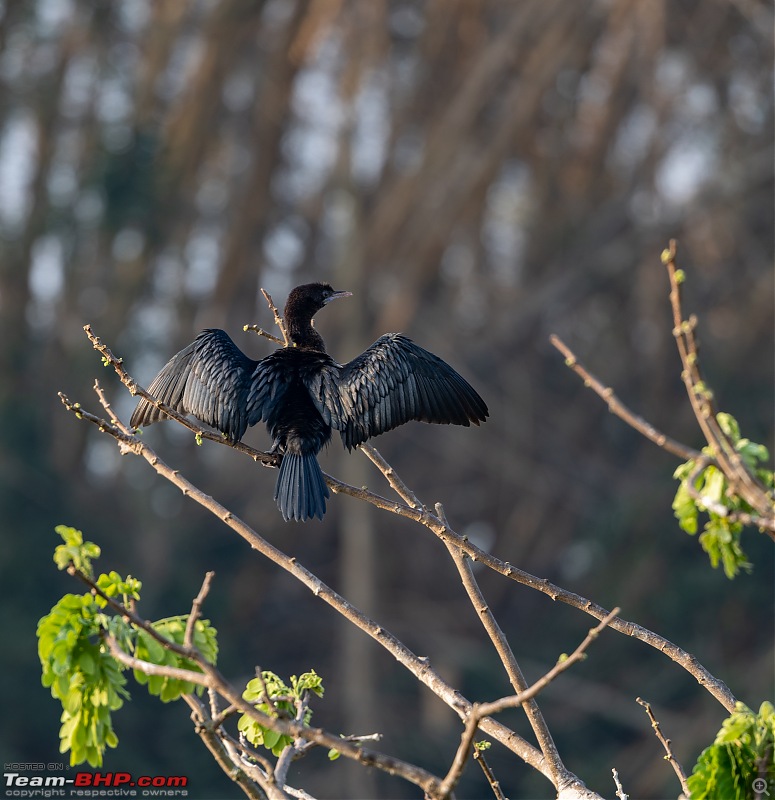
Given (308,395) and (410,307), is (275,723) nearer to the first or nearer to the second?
(308,395)

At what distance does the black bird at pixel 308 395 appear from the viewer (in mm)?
5238

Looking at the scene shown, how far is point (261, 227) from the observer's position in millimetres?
18344

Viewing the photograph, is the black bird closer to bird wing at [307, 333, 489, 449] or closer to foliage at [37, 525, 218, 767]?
bird wing at [307, 333, 489, 449]

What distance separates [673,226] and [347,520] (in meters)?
5.58

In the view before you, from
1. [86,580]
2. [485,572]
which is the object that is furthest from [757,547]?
[86,580]

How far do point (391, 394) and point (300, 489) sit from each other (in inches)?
22.1

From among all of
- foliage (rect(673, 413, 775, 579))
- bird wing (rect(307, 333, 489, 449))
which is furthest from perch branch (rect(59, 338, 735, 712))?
bird wing (rect(307, 333, 489, 449))

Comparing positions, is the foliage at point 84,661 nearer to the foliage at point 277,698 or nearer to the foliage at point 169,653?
the foliage at point 169,653

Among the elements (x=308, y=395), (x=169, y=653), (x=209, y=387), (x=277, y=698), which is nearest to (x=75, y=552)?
(x=169, y=653)

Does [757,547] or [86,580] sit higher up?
[757,547]

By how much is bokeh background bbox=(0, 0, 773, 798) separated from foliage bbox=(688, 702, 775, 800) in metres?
12.8

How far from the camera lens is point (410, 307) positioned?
16.7 m

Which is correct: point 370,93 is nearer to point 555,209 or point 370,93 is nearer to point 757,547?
point 555,209

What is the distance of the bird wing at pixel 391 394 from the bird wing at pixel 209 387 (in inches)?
11.8
